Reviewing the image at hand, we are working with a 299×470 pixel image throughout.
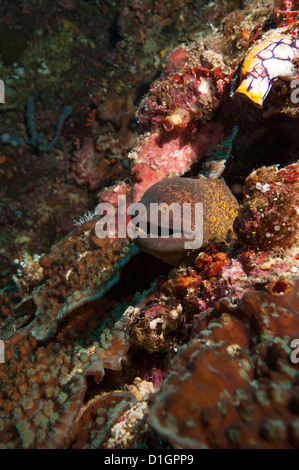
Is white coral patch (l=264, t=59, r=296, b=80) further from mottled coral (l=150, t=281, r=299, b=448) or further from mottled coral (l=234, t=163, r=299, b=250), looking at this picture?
mottled coral (l=150, t=281, r=299, b=448)

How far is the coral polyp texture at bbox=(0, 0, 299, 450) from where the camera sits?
1.39m

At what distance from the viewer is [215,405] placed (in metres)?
1.28

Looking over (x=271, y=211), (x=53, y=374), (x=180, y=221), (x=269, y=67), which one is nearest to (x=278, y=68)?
(x=269, y=67)

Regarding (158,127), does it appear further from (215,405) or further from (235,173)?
(215,405)

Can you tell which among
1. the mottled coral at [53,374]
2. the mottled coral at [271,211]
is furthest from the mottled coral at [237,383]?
the mottled coral at [53,374]

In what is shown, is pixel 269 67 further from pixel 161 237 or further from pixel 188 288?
pixel 188 288

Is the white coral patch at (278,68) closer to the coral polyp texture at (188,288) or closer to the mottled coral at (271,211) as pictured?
the coral polyp texture at (188,288)

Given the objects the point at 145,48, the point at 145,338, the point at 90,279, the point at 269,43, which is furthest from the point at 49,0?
the point at 145,338

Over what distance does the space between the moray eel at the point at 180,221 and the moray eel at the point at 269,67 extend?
108 cm

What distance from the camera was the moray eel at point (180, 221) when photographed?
2268 mm

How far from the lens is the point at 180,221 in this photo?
2.35 m

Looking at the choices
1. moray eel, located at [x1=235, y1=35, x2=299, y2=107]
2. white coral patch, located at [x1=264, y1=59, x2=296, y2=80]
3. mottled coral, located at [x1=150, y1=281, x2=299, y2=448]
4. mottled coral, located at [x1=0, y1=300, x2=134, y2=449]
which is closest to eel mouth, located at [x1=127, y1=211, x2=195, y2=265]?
mottled coral, located at [x1=150, y1=281, x2=299, y2=448]

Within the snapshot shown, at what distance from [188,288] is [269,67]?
2388mm
